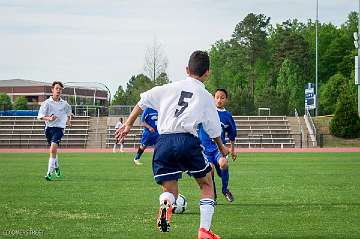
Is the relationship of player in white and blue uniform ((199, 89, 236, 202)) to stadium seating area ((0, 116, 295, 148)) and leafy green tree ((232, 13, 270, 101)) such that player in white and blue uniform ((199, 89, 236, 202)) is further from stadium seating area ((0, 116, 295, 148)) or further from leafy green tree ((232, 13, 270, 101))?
leafy green tree ((232, 13, 270, 101))

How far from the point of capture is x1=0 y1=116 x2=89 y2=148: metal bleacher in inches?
2323

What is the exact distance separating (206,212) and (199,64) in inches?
65.8

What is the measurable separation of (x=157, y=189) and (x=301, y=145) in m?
41.7

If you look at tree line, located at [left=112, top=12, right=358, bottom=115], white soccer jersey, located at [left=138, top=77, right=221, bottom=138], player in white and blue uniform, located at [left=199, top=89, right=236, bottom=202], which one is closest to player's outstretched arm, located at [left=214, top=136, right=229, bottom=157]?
white soccer jersey, located at [left=138, top=77, right=221, bottom=138]

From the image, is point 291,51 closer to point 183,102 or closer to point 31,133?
point 31,133

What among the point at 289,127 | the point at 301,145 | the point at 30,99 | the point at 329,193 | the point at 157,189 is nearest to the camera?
the point at 329,193

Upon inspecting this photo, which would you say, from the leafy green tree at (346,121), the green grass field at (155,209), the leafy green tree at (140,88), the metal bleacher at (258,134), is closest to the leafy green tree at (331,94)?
the leafy green tree at (140,88)

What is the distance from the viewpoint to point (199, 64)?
26.7 ft

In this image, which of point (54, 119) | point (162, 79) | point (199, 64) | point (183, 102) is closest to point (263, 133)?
point (162, 79)

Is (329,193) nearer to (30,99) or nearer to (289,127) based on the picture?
(289,127)

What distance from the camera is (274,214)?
10.8 metres

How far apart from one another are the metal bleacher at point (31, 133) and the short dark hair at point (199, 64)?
51.1m

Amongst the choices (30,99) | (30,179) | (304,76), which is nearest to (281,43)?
(304,76)

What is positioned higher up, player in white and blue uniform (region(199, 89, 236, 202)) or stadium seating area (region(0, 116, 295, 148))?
player in white and blue uniform (region(199, 89, 236, 202))
